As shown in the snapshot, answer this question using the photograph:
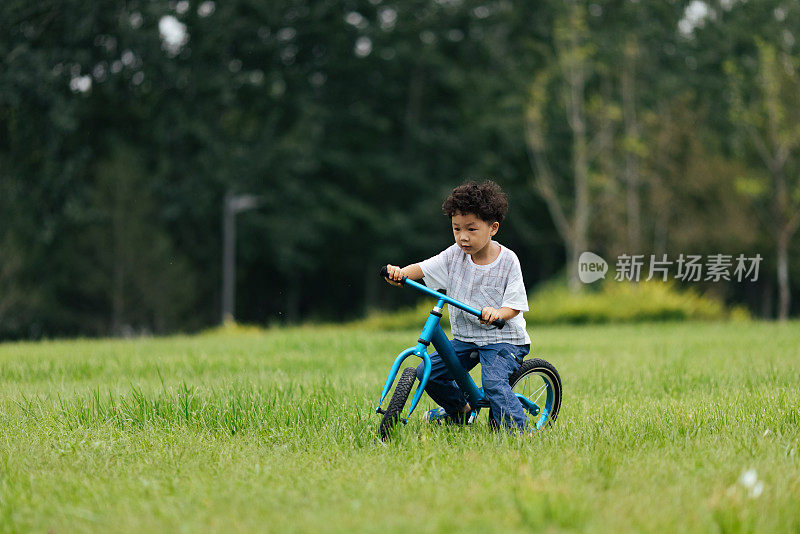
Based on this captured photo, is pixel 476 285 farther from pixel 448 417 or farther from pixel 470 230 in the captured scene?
pixel 448 417

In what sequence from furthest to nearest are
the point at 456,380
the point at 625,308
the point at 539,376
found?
the point at 625,308
the point at 539,376
the point at 456,380

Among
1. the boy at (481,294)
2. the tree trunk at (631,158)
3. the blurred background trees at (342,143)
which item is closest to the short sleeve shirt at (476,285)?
the boy at (481,294)

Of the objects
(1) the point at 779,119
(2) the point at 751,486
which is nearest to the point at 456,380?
(2) the point at 751,486

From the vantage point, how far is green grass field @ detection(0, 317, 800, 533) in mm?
3479

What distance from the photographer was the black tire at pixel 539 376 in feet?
18.2

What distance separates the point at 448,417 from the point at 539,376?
2.14 feet

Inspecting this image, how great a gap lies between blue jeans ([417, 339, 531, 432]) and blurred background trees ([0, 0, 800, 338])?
23574 millimetres

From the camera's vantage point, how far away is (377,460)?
455 cm

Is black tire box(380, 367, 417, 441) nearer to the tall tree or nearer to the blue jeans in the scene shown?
the blue jeans

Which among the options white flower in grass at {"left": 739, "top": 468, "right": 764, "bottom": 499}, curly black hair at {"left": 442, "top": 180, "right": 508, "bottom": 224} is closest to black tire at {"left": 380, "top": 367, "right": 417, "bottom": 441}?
curly black hair at {"left": 442, "top": 180, "right": 508, "bottom": 224}

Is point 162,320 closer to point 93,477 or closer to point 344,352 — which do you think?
point 344,352

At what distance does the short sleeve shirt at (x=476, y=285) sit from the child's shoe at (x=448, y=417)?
51 centimetres

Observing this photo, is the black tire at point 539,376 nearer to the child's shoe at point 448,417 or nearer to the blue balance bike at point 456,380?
the blue balance bike at point 456,380

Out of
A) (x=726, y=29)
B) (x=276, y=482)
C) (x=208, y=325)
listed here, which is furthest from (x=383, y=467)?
(x=726, y=29)
